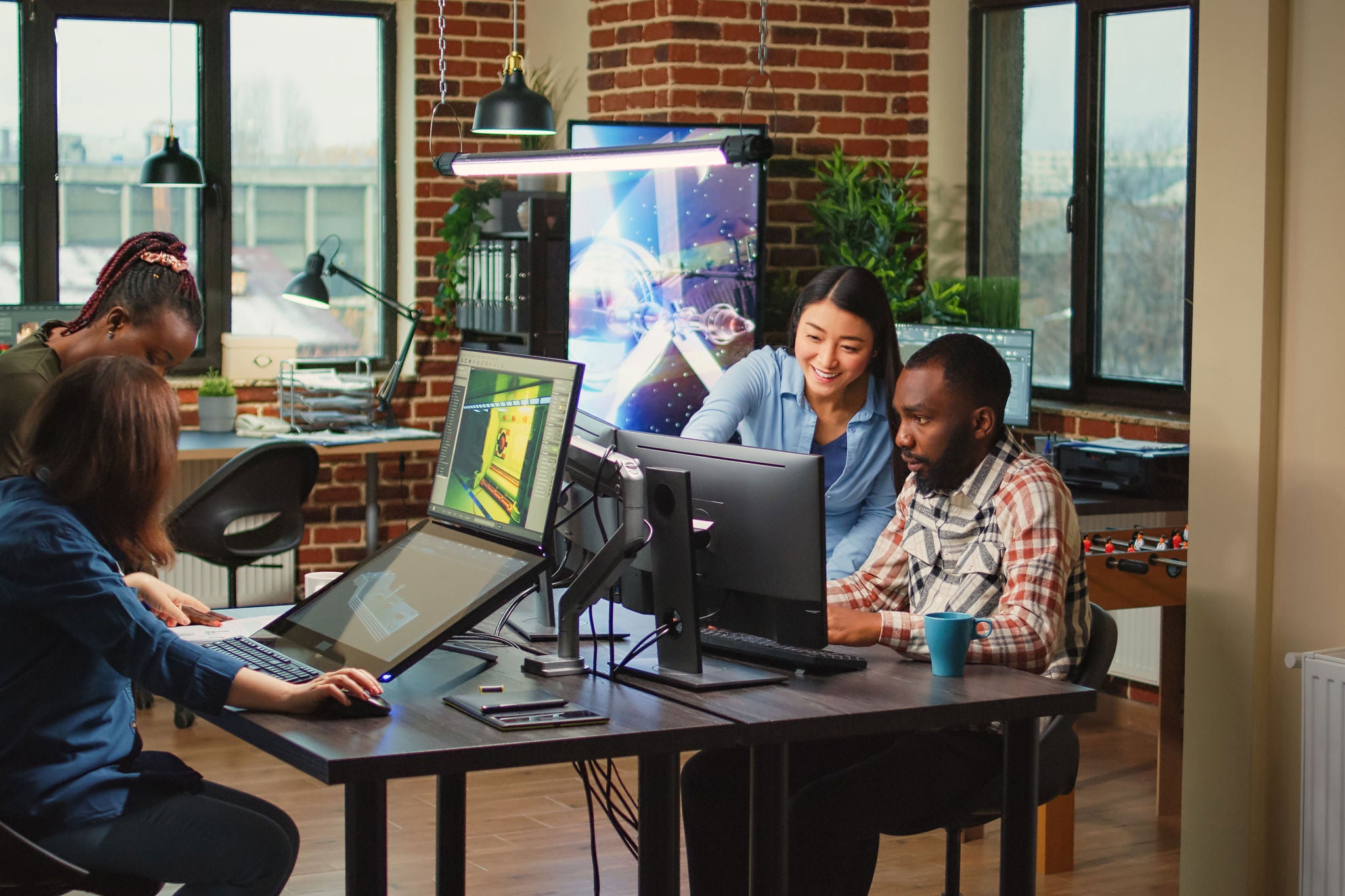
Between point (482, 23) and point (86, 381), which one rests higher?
point (482, 23)

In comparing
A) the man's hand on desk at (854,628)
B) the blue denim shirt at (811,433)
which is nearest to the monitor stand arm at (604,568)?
Answer: the man's hand on desk at (854,628)

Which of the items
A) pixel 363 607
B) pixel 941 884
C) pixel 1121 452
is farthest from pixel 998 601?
pixel 1121 452

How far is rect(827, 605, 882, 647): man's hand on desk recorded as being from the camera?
2512mm

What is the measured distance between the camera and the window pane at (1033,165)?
5410 millimetres

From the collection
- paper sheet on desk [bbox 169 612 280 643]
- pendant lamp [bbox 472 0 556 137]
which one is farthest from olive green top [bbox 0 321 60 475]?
pendant lamp [bbox 472 0 556 137]

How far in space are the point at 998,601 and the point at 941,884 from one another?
127cm

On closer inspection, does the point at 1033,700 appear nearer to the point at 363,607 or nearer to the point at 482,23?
the point at 363,607

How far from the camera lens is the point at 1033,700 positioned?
2287 millimetres

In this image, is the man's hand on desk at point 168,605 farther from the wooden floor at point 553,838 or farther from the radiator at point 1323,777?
the radiator at point 1323,777

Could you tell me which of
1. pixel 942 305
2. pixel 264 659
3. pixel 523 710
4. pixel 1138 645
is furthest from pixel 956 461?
pixel 942 305

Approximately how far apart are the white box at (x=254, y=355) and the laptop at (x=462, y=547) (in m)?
3.60

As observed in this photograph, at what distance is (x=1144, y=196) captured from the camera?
16.8 feet

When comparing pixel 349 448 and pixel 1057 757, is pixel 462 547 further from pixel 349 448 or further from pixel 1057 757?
pixel 349 448

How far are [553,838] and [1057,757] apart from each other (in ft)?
5.24
